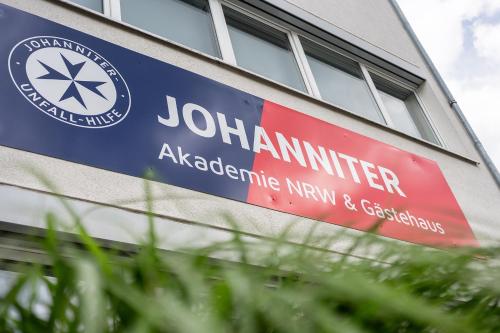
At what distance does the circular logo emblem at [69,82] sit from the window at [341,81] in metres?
1.47

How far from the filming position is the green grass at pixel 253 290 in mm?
273

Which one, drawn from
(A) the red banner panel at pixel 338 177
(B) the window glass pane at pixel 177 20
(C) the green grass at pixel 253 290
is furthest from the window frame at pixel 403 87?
(C) the green grass at pixel 253 290

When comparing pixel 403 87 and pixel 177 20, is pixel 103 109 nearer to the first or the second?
pixel 177 20

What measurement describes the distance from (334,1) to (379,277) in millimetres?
3337

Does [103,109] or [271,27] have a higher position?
[271,27]

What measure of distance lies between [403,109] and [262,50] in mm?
1345

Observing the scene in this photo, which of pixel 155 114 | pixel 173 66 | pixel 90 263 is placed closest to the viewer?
pixel 90 263

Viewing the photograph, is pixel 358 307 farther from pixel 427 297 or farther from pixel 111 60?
pixel 111 60

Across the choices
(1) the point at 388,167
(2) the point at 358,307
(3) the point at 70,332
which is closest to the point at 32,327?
(3) the point at 70,332

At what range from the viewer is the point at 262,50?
264 centimetres

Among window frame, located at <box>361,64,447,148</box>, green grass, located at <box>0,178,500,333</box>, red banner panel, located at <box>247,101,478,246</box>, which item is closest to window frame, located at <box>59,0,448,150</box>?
window frame, located at <box>361,64,447,148</box>

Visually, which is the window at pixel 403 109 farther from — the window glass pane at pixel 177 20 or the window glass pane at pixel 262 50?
the window glass pane at pixel 177 20

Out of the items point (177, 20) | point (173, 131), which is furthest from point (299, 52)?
point (173, 131)

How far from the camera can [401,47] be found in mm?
3619
